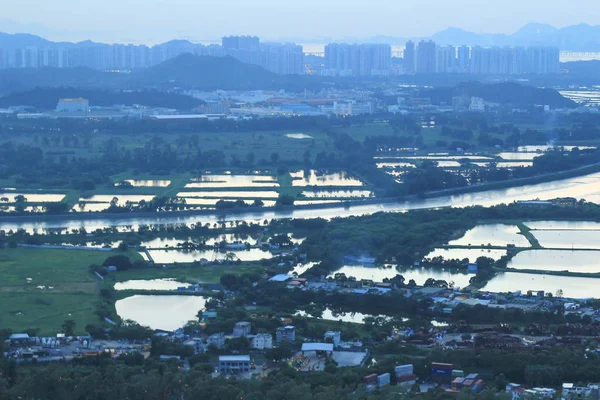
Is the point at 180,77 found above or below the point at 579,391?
above

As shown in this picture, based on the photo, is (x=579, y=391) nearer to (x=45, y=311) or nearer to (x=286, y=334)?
(x=286, y=334)

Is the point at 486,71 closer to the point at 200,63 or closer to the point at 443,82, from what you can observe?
the point at 443,82

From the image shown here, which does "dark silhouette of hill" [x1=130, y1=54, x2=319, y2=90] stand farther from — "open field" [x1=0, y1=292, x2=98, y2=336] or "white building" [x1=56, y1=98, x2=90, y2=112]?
"open field" [x1=0, y1=292, x2=98, y2=336]

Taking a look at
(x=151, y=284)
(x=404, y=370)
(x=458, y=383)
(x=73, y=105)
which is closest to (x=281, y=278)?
(x=151, y=284)

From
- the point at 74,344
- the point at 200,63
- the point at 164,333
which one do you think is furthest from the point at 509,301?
the point at 200,63

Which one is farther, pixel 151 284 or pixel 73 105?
pixel 73 105

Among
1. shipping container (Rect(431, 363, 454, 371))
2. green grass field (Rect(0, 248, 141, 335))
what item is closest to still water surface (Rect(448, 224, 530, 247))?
green grass field (Rect(0, 248, 141, 335))
